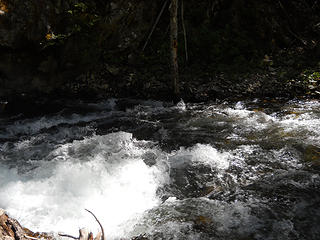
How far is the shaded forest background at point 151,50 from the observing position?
804 cm

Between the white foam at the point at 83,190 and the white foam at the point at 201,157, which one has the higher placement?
the white foam at the point at 201,157

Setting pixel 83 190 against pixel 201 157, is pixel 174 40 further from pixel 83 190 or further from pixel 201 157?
pixel 83 190

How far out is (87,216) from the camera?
3822 mm

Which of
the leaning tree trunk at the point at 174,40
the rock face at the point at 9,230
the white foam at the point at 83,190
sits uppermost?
the leaning tree trunk at the point at 174,40

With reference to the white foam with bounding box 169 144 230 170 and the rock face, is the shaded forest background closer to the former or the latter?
the white foam with bounding box 169 144 230 170

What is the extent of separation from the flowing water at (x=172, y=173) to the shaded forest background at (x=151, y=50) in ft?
4.54

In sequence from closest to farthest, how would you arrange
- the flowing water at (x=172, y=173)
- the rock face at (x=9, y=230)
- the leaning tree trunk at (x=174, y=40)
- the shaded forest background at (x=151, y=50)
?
the rock face at (x=9, y=230)
the flowing water at (x=172, y=173)
the leaning tree trunk at (x=174, y=40)
the shaded forest background at (x=151, y=50)

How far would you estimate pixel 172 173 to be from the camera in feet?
15.8

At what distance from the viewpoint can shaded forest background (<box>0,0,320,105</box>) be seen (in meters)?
8.04

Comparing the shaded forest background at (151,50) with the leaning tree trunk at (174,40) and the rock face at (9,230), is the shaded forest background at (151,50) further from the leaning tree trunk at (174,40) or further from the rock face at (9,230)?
the rock face at (9,230)

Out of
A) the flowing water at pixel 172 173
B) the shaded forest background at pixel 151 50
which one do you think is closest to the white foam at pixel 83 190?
the flowing water at pixel 172 173

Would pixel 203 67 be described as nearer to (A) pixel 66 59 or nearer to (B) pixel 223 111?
(B) pixel 223 111

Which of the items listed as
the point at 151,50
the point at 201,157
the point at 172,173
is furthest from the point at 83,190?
the point at 151,50

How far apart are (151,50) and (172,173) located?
6.10 m
